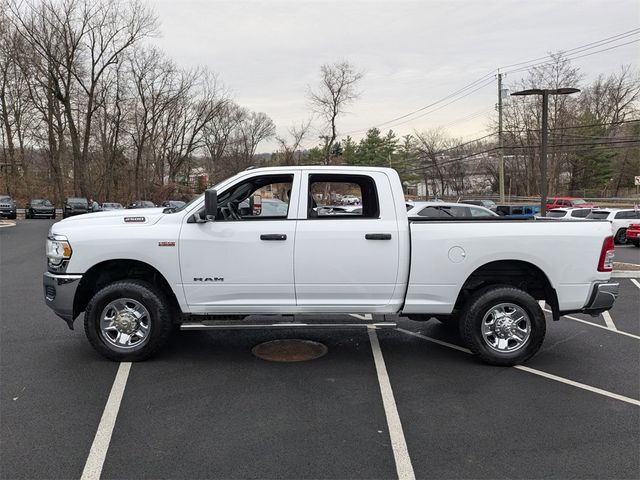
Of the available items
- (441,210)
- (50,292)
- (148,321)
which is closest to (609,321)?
(148,321)

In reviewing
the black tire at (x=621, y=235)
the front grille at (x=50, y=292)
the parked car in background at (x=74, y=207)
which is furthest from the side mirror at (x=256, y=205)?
the parked car in background at (x=74, y=207)

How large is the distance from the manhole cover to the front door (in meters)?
0.67

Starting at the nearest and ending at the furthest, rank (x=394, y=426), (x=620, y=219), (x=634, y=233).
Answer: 1. (x=394, y=426)
2. (x=634, y=233)
3. (x=620, y=219)

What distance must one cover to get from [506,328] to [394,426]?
1950 millimetres

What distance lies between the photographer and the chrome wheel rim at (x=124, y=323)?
518 centimetres

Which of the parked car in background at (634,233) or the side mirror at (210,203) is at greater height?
the side mirror at (210,203)

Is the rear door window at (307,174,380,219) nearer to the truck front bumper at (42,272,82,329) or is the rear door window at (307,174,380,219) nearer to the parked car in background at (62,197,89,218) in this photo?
the truck front bumper at (42,272,82,329)

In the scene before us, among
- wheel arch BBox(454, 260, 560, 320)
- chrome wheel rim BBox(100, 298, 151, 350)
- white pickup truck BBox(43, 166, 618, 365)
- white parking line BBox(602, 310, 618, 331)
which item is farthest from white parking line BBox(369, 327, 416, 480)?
white parking line BBox(602, 310, 618, 331)

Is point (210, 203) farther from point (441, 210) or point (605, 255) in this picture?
point (441, 210)

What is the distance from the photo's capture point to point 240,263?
5.07 metres

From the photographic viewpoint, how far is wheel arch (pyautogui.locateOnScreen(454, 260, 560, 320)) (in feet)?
17.3

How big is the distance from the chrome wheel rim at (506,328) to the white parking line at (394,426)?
3.75 feet

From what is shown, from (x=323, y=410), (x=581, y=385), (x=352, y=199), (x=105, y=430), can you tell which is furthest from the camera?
(x=352, y=199)

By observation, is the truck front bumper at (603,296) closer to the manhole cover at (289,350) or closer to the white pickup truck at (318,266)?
the white pickup truck at (318,266)
